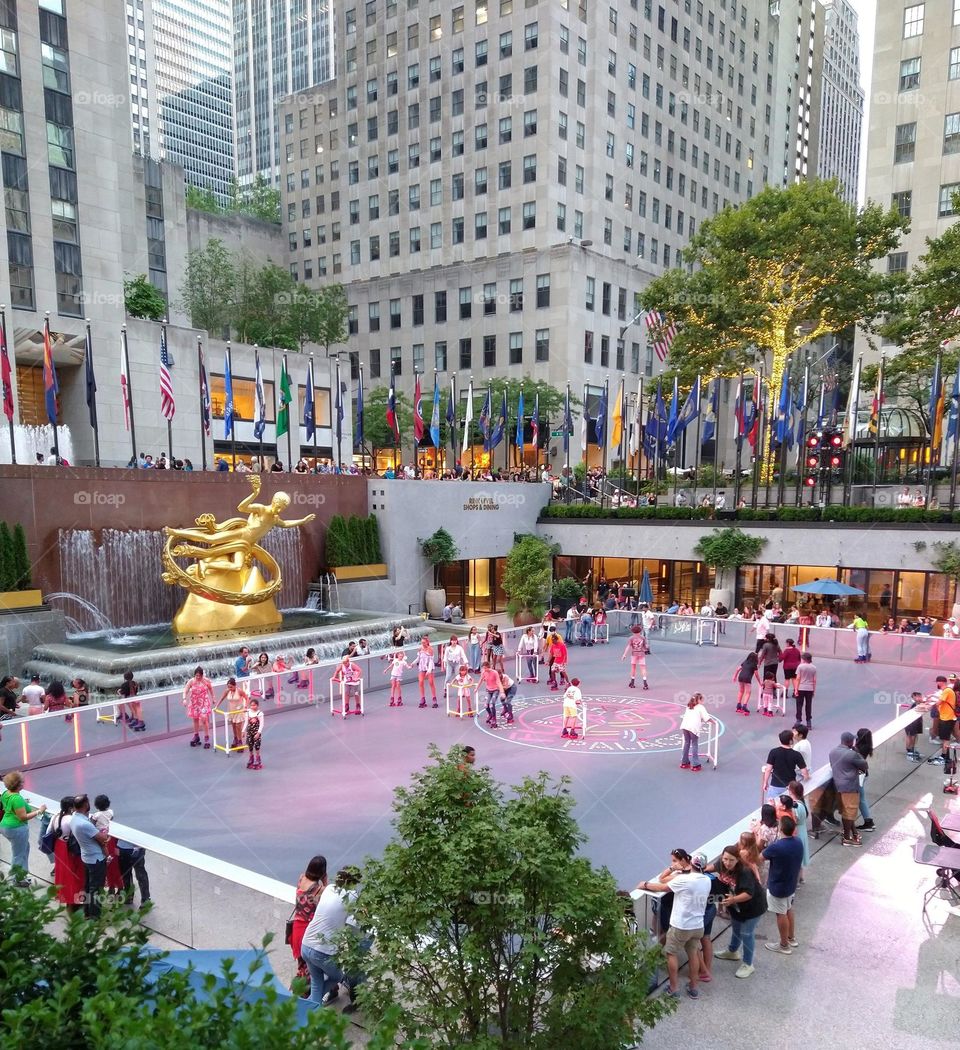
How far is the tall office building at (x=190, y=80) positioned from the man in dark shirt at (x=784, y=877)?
5556 inches

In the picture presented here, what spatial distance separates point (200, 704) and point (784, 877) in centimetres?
1114

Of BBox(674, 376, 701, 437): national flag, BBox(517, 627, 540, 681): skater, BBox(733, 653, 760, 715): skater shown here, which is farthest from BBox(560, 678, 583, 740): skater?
BBox(674, 376, 701, 437): national flag

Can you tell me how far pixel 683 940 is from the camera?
6.87 meters

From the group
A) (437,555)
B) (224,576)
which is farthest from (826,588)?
(224,576)

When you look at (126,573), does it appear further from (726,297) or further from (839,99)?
(839,99)

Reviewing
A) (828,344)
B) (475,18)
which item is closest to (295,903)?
(475,18)

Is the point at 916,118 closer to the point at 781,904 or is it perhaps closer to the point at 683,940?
the point at 781,904

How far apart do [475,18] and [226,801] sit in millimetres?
60076

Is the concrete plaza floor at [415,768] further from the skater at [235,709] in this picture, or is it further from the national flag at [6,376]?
the national flag at [6,376]

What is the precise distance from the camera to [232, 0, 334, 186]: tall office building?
12825 centimetres

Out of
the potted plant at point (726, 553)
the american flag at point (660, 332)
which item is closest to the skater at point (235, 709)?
the potted plant at point (726, 553)

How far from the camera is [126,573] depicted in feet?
80.3

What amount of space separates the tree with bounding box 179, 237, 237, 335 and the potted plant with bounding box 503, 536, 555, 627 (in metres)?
31.5

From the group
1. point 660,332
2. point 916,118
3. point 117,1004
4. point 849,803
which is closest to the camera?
point 117,1004
